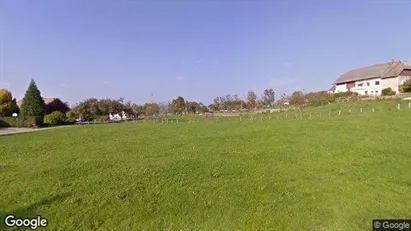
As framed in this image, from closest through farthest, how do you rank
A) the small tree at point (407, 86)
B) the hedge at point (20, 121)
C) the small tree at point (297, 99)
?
the hedge at point (20, 121)
the small tree at point (407, 86)
the small tree at point (297, 99)

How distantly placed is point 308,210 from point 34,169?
778 cm

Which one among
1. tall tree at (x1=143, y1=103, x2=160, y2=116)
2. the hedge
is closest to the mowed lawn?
the hedge

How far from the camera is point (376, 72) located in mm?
59406

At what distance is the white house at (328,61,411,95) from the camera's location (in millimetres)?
54219

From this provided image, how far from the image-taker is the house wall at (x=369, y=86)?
2287 inches

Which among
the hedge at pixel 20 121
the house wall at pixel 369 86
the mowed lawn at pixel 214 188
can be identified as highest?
the house wall at pixel 369 86

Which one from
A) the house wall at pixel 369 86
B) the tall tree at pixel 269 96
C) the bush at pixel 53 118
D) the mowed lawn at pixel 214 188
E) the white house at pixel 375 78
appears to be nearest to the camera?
the mowed lawn at pixel 214 188

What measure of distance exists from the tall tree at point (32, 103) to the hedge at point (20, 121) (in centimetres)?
132

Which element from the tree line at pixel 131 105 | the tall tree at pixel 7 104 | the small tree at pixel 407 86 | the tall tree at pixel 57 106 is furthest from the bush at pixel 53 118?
the small tree at pixel 407 86

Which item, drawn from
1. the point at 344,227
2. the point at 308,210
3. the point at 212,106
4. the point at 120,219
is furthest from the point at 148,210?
the point at 212,106

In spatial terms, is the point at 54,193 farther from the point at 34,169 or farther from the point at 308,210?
the point at 308,210

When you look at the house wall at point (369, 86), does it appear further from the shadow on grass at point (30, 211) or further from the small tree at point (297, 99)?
the shadow on grass at point (30, 211)

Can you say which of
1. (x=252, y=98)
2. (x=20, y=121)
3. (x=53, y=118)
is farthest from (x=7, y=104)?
(x=252, y=98)

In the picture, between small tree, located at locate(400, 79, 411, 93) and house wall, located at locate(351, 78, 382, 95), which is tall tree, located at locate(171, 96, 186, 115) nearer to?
house wall, located at locate(351, 78, 382, 95)
